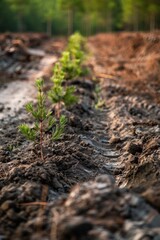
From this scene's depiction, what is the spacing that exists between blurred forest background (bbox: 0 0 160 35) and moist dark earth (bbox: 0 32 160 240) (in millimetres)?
27318

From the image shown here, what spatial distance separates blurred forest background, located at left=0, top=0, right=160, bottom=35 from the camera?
43906 mm

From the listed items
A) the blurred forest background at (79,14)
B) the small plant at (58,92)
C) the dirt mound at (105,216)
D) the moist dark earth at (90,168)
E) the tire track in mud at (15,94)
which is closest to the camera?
the dirt mound at (105,216)

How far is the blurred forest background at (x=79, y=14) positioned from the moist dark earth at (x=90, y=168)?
89.6 feet

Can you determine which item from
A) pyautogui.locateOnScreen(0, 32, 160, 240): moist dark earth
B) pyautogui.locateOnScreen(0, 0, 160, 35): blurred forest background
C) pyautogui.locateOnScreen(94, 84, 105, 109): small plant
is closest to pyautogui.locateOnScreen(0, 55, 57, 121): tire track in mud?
pyautogui.locateOnScreen(0, 32, 160, 240): moist dark earth

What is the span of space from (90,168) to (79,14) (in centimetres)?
4911

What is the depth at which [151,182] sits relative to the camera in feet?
18.5

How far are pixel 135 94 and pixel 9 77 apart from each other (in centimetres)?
692

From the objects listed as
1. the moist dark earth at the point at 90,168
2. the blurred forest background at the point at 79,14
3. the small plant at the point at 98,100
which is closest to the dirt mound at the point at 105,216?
the moist dark earth at the point at 90,168

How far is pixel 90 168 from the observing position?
7121 mm

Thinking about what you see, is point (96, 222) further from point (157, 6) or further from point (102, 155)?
point (157, 6)

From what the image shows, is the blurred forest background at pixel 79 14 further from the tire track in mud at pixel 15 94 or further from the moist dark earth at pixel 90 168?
the moist dark earth at pixel 90 168

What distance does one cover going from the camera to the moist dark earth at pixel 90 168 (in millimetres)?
4195

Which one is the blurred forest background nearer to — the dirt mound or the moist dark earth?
the moist dark earth

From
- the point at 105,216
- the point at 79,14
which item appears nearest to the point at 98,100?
the point at 105,216
